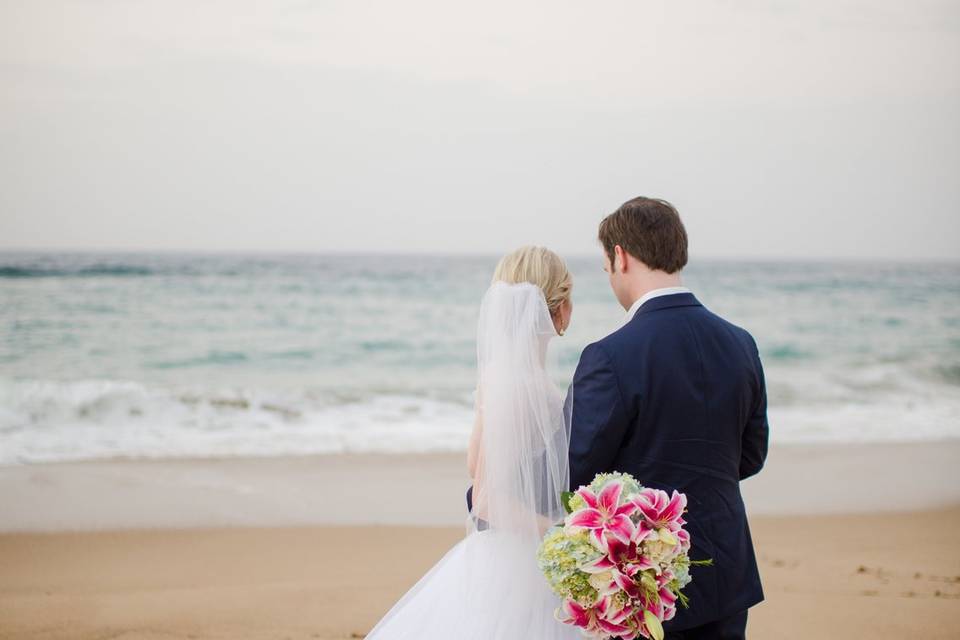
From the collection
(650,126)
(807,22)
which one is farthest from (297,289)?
(807,22)

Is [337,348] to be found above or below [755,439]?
below

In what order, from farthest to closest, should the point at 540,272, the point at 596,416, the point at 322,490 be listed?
1. the point at 322,490
2. the point at 540,272
3. the point at 596,416

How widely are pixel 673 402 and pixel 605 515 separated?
368mm

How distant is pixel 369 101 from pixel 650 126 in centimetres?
636

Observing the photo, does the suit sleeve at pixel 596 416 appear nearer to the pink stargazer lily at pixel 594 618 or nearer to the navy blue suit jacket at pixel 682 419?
the navy blue suit jacket at pixel 682 419

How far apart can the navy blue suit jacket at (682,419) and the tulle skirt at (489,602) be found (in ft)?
1.45

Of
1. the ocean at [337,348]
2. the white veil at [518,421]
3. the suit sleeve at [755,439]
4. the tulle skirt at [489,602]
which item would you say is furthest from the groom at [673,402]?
the ocean at [337,348]

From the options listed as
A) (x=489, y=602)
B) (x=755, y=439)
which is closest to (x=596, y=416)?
(x=755, y=439)

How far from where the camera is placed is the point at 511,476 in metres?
2.64

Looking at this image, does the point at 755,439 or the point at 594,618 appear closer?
the point at 594,618

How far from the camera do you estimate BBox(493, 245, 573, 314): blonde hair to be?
9.00 feet

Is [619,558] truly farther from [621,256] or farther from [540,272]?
[540,272]

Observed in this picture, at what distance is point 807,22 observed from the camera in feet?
→ 66.1

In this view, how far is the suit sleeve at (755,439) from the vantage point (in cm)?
253
